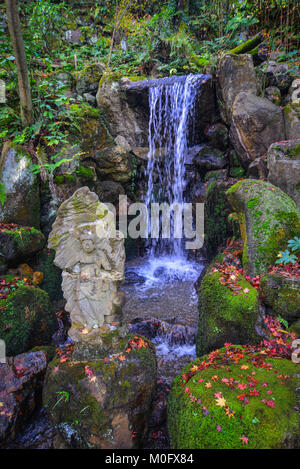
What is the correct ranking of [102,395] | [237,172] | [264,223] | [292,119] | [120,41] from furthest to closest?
[120,41] < [237,172] < [292,119] < [264,223] < [102,395]

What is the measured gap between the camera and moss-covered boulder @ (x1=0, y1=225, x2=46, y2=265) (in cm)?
570

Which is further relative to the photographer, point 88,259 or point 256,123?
point 256,123

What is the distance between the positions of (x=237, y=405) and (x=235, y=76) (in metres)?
8.95

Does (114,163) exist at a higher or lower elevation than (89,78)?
lower

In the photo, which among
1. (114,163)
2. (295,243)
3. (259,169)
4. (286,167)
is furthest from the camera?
(114,163)

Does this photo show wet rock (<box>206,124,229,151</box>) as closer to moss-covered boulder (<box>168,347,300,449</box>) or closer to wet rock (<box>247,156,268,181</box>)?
wet rock (<box>247,156,268,181</box>)

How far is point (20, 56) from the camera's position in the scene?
6.29m

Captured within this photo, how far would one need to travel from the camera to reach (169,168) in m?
9.77

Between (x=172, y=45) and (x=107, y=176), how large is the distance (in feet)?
21.5

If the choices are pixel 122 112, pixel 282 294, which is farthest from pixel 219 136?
pixel 282 294

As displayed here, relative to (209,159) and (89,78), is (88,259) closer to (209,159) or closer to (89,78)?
(209,159)

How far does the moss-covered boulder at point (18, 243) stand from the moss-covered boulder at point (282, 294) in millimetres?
5153

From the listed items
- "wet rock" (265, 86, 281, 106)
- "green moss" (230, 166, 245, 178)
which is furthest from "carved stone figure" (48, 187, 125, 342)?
"wet rock" (265, 86, 281, 106)
